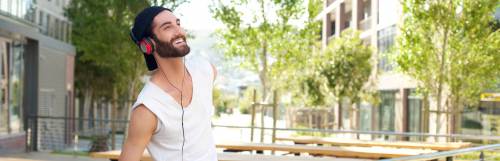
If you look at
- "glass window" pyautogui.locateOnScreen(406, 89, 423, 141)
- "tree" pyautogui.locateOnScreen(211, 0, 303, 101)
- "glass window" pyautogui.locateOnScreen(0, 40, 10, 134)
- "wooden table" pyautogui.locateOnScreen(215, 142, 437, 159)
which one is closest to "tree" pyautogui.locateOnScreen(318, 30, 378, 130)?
"glass window" pyautogui.locateOnScreen(406, 89, 423, 141)

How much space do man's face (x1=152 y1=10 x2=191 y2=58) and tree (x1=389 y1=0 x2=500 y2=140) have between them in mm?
9454

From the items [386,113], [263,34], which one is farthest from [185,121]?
[386,113]

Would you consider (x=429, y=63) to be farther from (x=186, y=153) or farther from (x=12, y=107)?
(x=12, y=107)

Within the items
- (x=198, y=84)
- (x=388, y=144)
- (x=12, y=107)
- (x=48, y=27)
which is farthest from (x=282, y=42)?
(x=48, y=27)

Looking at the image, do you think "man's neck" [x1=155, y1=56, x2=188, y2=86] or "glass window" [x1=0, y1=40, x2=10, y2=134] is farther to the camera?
"glass window" [x1=0, y1=40, x2=10, y2=134]

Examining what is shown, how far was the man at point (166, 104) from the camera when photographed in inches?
56.1

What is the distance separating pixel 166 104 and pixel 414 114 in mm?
19295

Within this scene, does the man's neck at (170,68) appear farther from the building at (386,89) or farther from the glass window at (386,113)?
the glass window at (386,113)

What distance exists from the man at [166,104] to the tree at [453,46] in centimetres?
943

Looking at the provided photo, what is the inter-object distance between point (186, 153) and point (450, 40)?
394 inches

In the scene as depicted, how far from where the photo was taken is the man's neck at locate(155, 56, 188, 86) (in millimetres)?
1565

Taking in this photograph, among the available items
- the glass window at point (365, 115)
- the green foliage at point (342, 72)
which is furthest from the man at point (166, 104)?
the glass window at point (365, 115)

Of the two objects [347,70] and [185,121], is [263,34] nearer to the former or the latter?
[347,70]

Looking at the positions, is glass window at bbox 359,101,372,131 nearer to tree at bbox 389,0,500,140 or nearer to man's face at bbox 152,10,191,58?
tree at bbox 389,0,500,140
